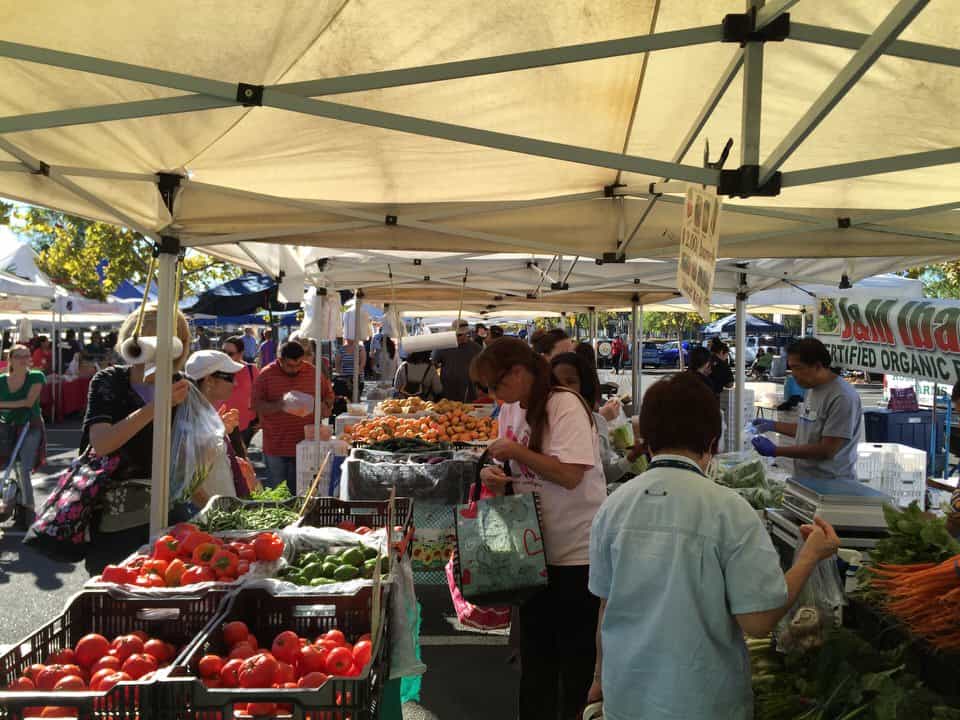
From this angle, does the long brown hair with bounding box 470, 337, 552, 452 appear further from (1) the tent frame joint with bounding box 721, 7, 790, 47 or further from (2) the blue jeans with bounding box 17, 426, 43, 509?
(2) the blue jeans with bounding box 17, 426, 43, 509

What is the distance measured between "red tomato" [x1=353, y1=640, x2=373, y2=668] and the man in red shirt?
539 centimetres

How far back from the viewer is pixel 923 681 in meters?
2.33

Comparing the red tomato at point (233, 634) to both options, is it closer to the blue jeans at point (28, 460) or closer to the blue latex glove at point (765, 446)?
the blue latex glove at point (765, 446)

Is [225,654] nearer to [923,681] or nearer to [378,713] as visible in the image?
[378,713]

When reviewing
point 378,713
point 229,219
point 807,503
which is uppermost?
point 229,219

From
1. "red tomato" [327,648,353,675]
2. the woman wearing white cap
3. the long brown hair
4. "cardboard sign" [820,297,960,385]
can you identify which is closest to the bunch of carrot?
the long brown hair

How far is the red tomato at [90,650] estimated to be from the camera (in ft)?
8.77

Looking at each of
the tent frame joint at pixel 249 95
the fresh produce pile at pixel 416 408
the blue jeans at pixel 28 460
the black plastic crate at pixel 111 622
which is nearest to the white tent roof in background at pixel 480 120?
the tent frame joint at pixel 249 95

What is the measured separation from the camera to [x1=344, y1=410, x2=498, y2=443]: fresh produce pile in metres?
7.23

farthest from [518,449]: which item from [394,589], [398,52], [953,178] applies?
[953,178]

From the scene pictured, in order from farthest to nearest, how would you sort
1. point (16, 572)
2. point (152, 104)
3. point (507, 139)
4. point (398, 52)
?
point (16, 572), point (398, 52), point (507, 139), point (152, 104)

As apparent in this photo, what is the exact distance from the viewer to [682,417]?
2223 millimetres

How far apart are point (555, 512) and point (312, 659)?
1.23 meters

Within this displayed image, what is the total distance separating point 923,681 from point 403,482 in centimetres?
400
